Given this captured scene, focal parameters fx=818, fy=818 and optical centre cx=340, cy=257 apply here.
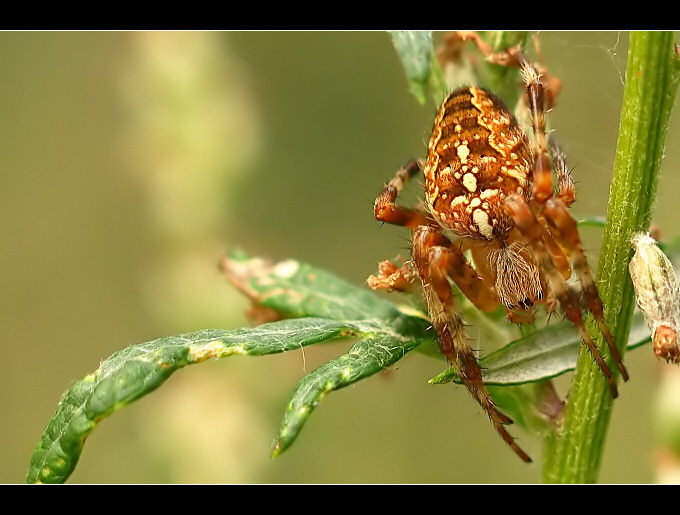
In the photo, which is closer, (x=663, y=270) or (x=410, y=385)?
(x=663, y=270)

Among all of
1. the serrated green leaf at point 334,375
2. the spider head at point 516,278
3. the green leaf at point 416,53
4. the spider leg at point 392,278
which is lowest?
the serrated green leaf at point 334,375

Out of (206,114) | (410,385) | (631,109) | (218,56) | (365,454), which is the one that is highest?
(218,56)

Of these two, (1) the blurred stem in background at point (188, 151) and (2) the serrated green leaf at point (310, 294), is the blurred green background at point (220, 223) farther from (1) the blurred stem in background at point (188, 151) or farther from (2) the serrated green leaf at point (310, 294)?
(2) the serrated green leaf at point (310, 294)

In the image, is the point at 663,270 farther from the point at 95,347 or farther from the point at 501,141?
the point at 95,347

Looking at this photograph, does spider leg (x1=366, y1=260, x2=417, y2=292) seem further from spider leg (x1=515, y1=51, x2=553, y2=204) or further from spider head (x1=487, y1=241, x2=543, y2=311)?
spider leg (x1=515, y1=51, x2=553, y2=204)

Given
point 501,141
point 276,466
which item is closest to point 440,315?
point 501,141

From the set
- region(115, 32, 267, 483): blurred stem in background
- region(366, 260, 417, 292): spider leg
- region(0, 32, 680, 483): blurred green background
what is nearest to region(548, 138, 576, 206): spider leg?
region(366, 260, 417, 292): spider leg

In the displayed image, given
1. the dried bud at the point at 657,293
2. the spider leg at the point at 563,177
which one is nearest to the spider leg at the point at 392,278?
the spider leg at the point at 563,177
